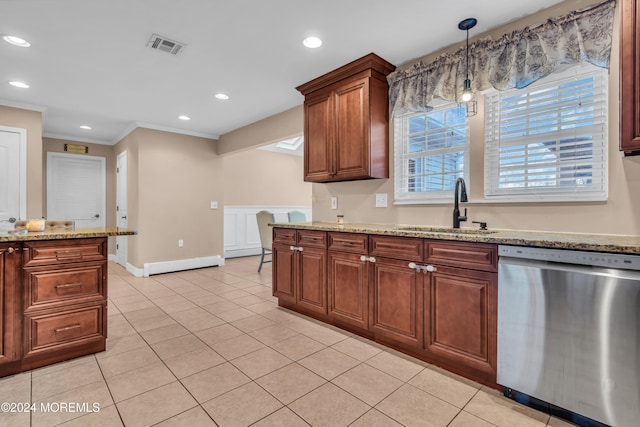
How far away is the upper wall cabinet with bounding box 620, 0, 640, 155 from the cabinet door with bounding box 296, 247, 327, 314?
6.85ft

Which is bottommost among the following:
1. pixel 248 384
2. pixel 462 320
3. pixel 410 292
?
pixel 248 384

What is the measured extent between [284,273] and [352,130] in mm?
1578

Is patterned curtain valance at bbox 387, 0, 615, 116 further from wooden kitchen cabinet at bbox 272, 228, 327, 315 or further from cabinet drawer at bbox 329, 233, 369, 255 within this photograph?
wooden kitchen cabinet at bbox 272, 228, 327, 315

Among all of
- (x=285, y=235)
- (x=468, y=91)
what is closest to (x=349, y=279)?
(x=285, y=235)

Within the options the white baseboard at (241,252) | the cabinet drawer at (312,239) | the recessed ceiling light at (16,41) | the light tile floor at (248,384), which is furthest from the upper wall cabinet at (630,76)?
the white baseboard at (241,252)

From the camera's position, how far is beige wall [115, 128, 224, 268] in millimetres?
4879

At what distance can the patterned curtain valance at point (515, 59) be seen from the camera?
1.89 metres

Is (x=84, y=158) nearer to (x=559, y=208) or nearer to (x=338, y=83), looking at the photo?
(x=338, y=83)

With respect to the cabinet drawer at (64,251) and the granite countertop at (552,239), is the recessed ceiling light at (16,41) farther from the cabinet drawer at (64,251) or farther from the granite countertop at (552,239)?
the granite countertop at (552,239)

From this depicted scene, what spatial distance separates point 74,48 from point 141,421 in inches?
113

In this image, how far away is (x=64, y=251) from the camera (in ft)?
7.17

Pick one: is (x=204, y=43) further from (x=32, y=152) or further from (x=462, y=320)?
(x=32, y=152)

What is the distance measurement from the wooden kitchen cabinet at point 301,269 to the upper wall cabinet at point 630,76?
6.77 feet

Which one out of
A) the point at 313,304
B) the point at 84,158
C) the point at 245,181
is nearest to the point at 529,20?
the point at 313,304
